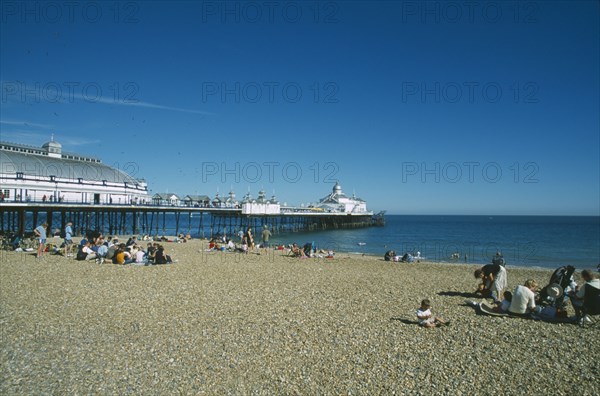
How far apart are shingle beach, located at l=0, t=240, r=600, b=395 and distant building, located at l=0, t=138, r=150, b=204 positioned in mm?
28307

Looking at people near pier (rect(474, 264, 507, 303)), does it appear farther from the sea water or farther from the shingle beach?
the sea water

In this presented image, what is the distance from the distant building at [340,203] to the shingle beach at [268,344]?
70.9 meters

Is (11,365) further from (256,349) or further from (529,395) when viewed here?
(529,395)

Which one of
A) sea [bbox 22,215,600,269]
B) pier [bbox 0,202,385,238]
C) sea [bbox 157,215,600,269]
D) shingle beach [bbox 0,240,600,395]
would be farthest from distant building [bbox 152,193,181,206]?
shingle beach [bbox 0,240,600,395]

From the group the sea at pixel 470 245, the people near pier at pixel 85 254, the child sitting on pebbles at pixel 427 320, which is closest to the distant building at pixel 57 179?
the sea at pixel 470 245

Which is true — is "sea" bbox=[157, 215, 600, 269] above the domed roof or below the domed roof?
below

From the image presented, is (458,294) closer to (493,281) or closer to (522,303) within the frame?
(493,281)

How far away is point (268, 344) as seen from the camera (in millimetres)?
5934

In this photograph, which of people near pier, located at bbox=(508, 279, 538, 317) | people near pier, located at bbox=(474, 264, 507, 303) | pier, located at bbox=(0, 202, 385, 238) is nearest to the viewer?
people near pier, located at bbox=(508, 279, 538, 317)

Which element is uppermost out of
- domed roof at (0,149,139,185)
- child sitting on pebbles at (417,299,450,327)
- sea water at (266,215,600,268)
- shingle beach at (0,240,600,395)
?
domed roof at (0,149,139,185)

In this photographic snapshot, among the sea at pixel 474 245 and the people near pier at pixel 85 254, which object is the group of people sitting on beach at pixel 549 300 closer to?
the people near pier at pixel 85 254

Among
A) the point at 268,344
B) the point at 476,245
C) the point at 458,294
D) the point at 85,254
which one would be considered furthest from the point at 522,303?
the point at 476,245

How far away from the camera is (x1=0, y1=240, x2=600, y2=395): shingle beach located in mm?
4730

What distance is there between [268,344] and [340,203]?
76098 millimetres
